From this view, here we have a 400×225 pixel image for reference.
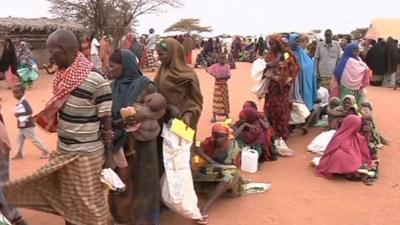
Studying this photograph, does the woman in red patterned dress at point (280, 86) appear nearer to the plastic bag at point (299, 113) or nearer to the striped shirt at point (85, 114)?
the plastic bag at point (299, 113)

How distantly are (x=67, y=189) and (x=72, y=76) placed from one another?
0.87m

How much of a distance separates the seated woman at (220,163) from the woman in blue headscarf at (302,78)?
8.84 feet

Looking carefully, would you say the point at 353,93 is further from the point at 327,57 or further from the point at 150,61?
the point at 150,61

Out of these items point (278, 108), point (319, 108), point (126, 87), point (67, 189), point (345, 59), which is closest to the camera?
point (67, 189)

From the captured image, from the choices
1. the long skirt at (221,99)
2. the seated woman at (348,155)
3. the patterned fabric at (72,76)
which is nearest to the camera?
the patterned fabric at (72,76)

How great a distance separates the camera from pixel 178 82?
4090mm

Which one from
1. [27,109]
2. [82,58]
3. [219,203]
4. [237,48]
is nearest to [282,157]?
[219,203]

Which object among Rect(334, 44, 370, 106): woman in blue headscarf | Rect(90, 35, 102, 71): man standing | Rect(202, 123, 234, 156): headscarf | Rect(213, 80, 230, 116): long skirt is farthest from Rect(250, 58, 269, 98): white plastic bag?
Rect(90, 35, 102, 71): man standing

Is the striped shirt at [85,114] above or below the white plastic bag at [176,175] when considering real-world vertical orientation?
above

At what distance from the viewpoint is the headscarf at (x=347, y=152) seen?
5707 millimetres

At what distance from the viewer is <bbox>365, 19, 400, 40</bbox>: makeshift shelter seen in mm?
23422

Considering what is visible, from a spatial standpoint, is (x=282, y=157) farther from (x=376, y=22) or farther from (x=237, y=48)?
(x=237, y=48)

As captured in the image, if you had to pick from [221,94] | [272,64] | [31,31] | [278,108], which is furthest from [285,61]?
[31,31]

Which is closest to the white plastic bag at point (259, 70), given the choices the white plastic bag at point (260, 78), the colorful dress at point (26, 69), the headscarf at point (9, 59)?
the white plastic bag at point (260, 78)
